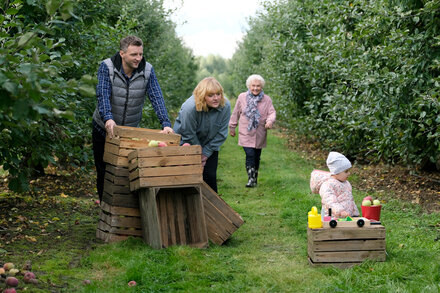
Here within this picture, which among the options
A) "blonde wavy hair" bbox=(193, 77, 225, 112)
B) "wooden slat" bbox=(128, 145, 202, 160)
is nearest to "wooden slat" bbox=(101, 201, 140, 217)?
"wooden slat" bbox=(128, 145, 202, 160)

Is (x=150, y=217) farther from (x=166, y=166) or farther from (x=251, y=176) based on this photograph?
(x=251, y=176)

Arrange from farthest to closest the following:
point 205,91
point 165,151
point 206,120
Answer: point 206,120
point 205,91
point 165,151

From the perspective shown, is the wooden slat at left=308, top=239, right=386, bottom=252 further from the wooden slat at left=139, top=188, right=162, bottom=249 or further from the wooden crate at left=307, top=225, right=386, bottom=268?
the wooden slat at left=139, top=188, right=162, bottom=249

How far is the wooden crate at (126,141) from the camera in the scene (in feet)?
19.7

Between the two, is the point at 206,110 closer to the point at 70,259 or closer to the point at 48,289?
the point at 70,259

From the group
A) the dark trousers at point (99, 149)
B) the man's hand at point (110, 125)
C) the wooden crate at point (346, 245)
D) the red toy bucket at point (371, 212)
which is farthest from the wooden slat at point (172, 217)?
the red toy bucket at point (371, 212)

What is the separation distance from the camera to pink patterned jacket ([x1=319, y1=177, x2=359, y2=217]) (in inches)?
218

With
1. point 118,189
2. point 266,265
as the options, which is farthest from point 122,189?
point 266,265

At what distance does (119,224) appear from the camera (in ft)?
19.9

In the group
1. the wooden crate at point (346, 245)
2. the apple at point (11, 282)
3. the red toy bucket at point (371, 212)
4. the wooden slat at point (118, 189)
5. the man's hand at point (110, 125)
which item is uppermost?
the man's hand at point (110, 125)

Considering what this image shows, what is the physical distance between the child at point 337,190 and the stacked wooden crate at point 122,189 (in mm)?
1762

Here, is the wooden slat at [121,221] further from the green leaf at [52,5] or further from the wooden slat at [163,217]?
the green leaf at [52,5]

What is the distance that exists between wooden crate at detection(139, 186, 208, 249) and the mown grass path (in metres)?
0.17

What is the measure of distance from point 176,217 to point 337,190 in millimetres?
1686
